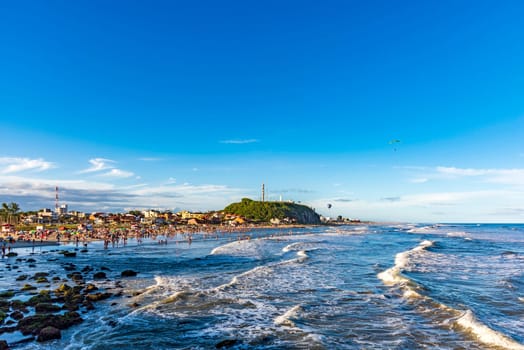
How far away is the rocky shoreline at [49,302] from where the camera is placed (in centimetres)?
1374

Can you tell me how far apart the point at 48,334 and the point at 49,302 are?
234 inches

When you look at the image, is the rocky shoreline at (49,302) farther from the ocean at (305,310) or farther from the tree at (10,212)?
the tree at (10,212)

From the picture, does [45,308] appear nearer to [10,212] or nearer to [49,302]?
[49,302]

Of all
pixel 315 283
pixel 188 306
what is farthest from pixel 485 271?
pixel 188 306

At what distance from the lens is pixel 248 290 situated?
906 inches

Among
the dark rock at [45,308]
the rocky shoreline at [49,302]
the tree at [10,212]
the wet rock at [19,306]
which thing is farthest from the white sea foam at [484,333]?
the tree at [10,212]

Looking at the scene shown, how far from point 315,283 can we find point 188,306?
10.3 metres

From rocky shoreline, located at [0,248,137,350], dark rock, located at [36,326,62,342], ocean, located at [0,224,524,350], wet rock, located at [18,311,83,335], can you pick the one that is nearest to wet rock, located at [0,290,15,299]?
rocky shoreline, located at [0,248,137,350]

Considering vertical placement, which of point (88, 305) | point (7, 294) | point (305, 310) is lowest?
point (305, 310)

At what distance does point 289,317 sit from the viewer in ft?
54.4

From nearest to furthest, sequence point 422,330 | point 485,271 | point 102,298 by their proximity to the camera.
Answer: point 422,330
point 102,298
point 485,271

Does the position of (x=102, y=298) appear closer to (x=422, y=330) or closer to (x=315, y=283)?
(x=315, y=283)

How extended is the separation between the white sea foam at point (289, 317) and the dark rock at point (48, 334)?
883 centimetres

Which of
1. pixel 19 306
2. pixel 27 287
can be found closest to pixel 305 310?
pixel 19 306
